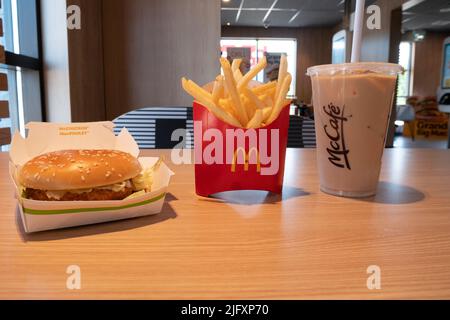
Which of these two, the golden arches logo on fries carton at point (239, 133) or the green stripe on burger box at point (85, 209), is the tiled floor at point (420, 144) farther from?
the green stripe on burger box at point (85, 209)

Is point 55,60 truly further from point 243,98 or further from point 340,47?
point 340,47

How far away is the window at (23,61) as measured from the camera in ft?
8.70

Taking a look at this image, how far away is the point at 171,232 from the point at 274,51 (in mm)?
12038

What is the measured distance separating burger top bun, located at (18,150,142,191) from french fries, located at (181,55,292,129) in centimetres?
17

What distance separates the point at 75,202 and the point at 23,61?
2.51 metres

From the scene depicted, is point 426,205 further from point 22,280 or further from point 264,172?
point 22,280

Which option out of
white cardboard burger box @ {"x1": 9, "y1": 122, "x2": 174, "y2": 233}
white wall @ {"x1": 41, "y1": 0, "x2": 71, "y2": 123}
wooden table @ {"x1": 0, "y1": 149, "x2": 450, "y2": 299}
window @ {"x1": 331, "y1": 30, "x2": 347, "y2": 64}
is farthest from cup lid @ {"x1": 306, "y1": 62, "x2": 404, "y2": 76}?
window @ {"x1": 331, "y1": 30, "x2": 347, "y2": 64}

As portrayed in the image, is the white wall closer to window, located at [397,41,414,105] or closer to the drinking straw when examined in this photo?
the drinking straw

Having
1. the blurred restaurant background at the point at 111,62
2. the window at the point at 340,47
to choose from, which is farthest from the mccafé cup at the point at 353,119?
the window at the point at 340,47

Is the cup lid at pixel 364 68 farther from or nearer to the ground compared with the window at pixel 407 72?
nearer to the ground

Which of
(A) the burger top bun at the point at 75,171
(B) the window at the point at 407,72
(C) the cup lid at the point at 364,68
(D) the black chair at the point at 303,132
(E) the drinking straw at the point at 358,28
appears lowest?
(D) the black chair at the point at 303,132

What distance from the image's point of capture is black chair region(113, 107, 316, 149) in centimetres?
200

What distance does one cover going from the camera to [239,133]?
652mm

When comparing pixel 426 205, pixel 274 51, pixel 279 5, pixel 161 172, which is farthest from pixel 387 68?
pixel 274 51
